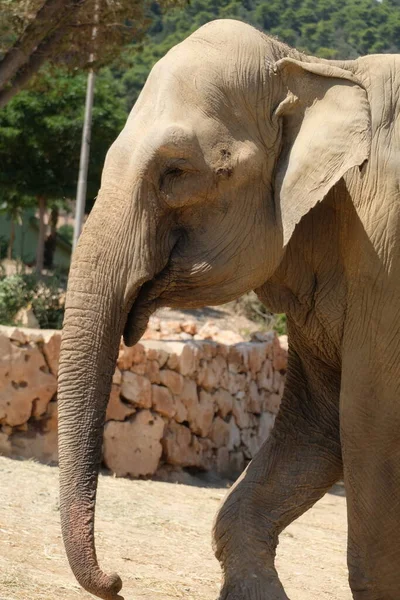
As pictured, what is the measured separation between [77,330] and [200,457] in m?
8.14

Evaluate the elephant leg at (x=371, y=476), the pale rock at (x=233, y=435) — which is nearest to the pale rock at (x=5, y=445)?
the pale rock at (x=233, y=435)

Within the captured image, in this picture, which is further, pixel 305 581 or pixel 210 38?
pixel 305 581

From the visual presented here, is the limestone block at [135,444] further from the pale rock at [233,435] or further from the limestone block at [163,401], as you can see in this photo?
the pale rock at [233,435]

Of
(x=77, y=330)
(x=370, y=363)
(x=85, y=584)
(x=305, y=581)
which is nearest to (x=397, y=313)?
(x=370, y=363)

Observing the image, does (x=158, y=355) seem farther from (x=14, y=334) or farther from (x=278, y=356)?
(x=278, y=356)

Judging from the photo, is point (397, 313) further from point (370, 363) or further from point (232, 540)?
point (232, 540)

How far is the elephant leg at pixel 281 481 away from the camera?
4.45 meters

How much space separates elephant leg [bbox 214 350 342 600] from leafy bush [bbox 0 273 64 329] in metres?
9.78

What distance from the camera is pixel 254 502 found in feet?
15.0

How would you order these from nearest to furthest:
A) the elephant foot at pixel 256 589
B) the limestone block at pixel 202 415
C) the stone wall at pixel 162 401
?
the elephant foot at pixel 256 589, the stone wall at pixel 162 401, the limestone block at pixel 202 415

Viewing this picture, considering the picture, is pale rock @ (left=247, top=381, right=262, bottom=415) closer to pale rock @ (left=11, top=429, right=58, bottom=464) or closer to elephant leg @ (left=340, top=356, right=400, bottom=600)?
pale rock @ (left=11, top=429, right=58, bottom=464)

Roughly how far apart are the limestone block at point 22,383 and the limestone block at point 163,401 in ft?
4.18

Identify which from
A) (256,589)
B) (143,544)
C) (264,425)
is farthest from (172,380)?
(256,589)

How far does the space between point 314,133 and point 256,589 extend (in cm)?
176
